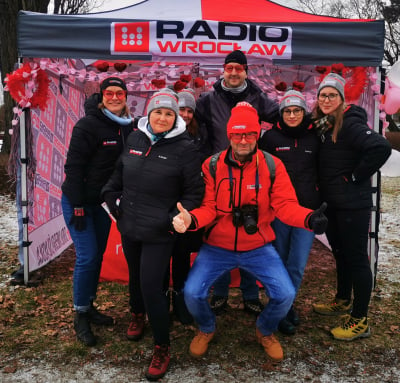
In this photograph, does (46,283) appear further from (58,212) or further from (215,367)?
(215,367)

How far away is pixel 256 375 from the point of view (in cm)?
297

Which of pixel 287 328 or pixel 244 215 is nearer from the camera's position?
pixel 244 215

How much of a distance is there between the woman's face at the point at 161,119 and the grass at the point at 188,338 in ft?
5.97

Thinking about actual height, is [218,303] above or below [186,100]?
below

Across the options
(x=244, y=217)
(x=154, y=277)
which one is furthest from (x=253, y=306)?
(x=154, y=277)

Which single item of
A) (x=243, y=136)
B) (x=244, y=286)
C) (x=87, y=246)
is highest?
(x=243, y=136)

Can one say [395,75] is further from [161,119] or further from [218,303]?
[218,303]

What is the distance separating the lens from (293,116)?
3.24 meters

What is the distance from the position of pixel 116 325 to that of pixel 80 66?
12.2 ft

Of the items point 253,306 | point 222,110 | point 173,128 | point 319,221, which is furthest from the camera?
point 253,306

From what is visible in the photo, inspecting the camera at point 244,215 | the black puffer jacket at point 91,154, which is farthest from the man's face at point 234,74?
the camera at point 244,215

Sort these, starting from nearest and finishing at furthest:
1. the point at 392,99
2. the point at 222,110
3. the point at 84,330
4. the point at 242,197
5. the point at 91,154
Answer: the point at 242,197
the point at 91,154
the point at 84,330
the point at 222,110
the point at 392,99

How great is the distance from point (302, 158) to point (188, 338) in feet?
6.03

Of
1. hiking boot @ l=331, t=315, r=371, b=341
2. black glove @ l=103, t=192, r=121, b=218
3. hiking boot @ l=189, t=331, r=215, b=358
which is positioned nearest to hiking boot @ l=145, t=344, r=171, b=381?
hiking boot @ l=189, t=331, r=215, b=358
